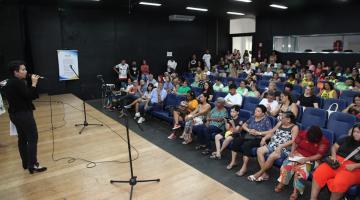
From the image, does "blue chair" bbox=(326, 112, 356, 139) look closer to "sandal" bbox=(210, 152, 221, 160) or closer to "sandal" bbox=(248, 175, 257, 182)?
"sandal" bbox=(248, 175, 257, 182)

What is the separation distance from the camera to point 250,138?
421cm

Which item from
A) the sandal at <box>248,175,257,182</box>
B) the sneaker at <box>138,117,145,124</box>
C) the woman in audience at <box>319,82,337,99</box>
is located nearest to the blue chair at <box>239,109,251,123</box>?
the sandal at <box>248,175,257,182</box>

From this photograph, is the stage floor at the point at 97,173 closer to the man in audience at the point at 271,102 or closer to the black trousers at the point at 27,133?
the black trousers at the point at 27,133

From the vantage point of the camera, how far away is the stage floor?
3430mm

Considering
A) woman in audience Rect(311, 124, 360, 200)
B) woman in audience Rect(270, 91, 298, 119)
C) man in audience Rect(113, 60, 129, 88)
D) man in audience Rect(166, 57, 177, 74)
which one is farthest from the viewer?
man in audience Rect(166, 57, 177, 74)

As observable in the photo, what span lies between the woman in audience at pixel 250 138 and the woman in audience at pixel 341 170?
104cm

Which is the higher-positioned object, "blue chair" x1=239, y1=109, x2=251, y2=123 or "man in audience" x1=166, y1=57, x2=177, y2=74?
"man in audience" x1=166, y1=57, x2=177, y2=74

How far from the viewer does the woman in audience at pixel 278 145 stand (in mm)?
3727

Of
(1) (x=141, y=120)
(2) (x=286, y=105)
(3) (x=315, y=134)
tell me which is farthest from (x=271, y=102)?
(1) (x=141, y=120)

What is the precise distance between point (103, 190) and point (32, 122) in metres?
1.33

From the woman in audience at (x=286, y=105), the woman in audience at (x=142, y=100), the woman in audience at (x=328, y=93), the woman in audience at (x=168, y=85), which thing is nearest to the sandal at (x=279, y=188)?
the woman in audience at (x=286, y=105)

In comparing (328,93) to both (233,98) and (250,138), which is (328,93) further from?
(250,138)

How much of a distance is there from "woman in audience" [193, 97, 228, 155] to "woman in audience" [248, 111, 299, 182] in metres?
1.02

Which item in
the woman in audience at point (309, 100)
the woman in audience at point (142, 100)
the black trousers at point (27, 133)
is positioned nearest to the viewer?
the black trousers at point (27, 133)
